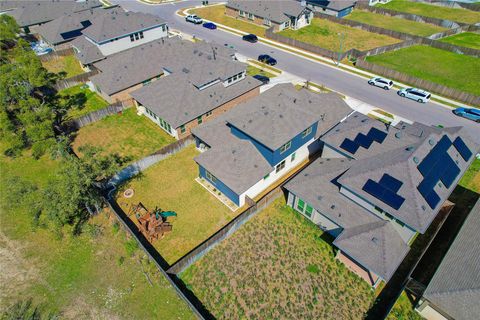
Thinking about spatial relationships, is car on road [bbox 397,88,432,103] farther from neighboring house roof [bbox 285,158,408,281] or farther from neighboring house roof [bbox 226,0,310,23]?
neighboring house roof [bbox 226,0,310,23]

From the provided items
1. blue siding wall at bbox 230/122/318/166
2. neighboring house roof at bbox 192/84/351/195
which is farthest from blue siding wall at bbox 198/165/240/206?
blue siding wall at bbox 230/122/318/166

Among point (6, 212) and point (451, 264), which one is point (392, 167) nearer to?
point (451, 264)

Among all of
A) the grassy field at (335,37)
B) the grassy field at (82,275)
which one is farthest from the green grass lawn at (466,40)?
the grassy field at (82,275)

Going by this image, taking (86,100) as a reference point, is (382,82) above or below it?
above

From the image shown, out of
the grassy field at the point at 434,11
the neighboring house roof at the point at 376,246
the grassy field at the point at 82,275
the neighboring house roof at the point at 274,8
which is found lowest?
the grassy field at the point at 82,275

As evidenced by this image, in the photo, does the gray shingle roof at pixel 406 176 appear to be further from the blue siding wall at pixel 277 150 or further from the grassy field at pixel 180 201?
the grassy field at pixel 180 201

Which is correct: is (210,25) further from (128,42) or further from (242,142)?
(242,142)

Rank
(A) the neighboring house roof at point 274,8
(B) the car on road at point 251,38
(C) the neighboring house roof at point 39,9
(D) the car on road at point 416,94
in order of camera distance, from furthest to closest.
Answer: (A) the neighboring house roof at point 274,8 < (C) the neighboring house roof at point 39,9 < (B) the car on road at point 251,38 < (D) the car on road at point 416,94

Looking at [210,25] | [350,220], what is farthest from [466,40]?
[350,220]
